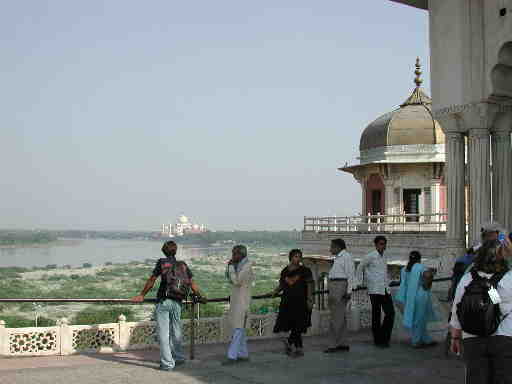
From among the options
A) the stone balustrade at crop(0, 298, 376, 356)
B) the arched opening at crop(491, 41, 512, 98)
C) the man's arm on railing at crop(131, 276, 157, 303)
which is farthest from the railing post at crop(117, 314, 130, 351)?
the arched opening at crop(491, 41, 512, 98)

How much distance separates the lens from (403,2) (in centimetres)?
1194

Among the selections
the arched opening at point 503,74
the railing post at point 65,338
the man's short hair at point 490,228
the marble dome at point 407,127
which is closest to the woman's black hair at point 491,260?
the man's short hair at point 490,228

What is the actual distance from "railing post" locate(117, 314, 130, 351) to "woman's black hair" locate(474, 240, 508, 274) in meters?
5.27

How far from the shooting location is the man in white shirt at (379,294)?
8.14 meters

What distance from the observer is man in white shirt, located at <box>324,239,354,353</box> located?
7.80 m

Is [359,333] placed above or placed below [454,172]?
below

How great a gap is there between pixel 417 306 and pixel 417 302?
0.05m

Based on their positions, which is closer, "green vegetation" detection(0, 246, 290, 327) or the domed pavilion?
the domed pavilion

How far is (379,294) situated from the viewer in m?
8.16

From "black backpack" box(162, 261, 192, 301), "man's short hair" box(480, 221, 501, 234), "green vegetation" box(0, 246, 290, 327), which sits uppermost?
"man's short hair" box(480, 221, 501, 234)

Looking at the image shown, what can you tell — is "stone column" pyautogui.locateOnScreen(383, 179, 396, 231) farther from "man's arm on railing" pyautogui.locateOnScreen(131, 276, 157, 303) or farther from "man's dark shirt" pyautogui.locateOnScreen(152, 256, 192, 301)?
"man's dark shirt" pyautogui.locateOnScreen(152, 256, 192, 301)

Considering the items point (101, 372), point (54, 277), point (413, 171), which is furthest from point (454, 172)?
point (54, 277)

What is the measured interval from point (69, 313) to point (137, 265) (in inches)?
2879

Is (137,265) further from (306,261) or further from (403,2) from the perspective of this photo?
(403,2)
